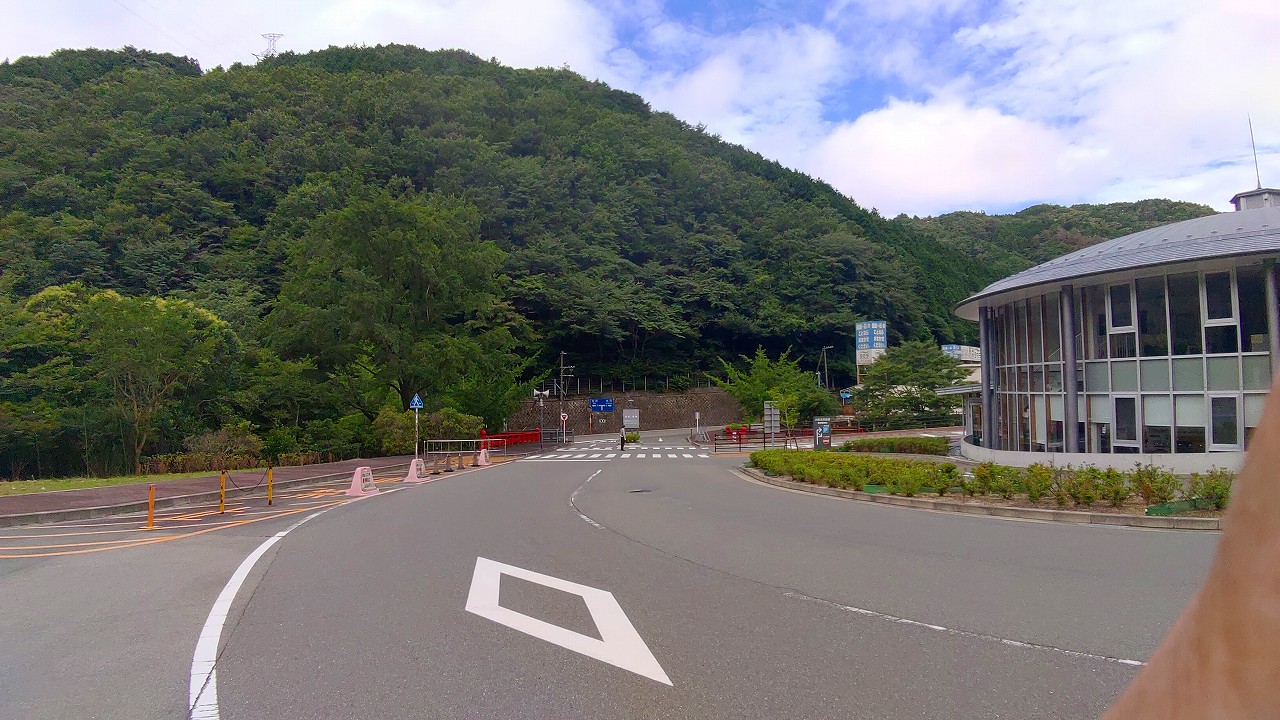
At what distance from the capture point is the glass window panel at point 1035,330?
2647 cm

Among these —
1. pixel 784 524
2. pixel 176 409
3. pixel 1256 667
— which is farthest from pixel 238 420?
pixel 1256 667

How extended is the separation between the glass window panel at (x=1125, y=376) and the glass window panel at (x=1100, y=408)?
49 cm

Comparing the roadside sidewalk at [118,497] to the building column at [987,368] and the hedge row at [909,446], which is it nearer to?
the hedge row at [909,446]

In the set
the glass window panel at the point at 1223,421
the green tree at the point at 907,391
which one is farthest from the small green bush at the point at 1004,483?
the green tree at the point at 907,391

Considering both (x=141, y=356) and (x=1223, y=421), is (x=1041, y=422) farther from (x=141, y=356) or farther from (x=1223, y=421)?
(x=141, y=356)

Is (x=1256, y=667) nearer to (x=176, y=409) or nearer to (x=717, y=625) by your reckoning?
(x=717, y=625)

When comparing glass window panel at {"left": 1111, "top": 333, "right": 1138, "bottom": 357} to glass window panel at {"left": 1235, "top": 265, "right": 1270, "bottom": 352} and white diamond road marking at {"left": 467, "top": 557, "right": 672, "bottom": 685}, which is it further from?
white diamond road marking at {"left": 467, "top": 557, "right": 672, "bottom": 685}

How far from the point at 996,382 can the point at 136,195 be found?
66495 mm

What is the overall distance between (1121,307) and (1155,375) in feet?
7.85

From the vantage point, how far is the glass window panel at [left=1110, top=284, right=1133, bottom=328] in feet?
74.9

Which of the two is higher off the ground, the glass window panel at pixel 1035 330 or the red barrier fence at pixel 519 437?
the glass window panel at pixel 1035 330

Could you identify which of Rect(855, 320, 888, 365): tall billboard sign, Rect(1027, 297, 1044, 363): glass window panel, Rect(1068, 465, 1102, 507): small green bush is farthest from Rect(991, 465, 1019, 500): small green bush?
Rect(855, 320, 888, 365): tall billboard sign

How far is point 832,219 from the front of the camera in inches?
3583

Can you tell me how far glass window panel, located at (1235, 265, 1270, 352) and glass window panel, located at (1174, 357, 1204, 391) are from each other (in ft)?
3.70
